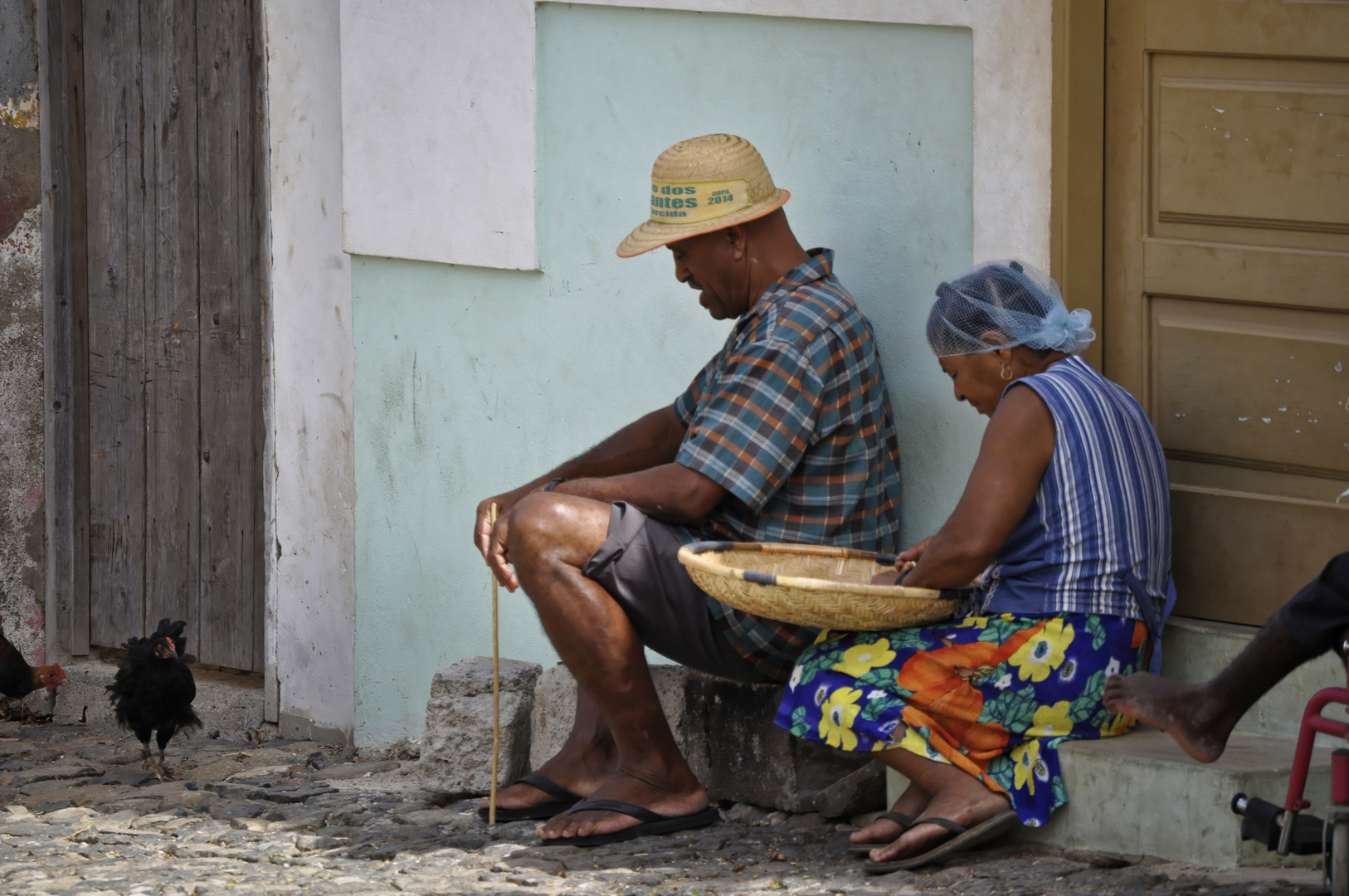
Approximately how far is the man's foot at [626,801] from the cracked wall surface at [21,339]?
12.1 feet

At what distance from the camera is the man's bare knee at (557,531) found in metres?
4.18

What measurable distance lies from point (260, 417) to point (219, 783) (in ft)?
5.34

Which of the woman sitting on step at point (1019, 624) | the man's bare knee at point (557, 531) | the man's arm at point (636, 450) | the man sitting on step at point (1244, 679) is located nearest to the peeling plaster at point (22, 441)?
the man's arm at point (636, 450)

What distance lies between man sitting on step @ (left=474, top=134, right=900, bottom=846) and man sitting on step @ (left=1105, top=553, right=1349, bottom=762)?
3.40 ft

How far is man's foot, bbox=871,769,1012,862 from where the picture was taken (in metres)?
3.71

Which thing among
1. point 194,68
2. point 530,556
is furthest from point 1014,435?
point 194,68

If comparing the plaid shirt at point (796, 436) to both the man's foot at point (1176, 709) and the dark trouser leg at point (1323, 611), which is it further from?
the dark trouser leg at point (1323, 611)

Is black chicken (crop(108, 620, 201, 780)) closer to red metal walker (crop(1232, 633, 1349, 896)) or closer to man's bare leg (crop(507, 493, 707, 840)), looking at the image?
man's bare leg (crop(507, 493, 707, 840))

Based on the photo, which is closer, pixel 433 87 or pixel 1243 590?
pixel 1243 590

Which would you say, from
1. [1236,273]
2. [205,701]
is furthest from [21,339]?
[1236,273]

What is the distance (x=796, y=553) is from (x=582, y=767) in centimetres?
93

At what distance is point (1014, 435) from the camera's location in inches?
146

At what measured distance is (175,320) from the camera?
22.1 ft

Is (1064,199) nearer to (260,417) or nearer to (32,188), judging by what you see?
(260,417)
